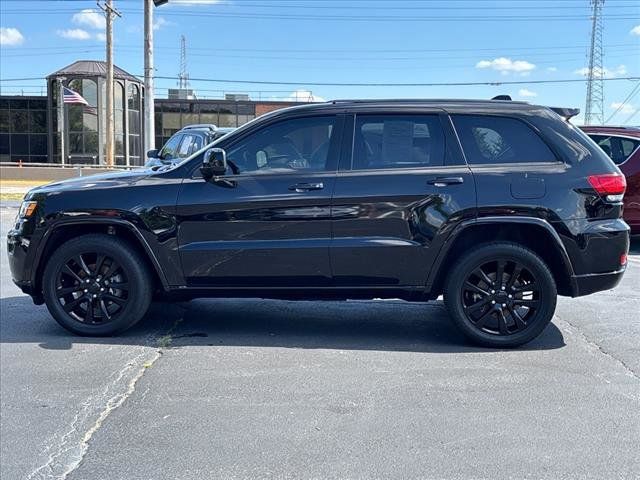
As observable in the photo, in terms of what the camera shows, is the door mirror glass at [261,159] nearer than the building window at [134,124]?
Yes

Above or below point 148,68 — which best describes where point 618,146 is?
below

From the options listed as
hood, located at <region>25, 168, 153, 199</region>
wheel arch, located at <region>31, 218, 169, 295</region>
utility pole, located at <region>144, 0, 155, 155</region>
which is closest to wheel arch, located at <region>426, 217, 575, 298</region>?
wheel arch, located at <region>31, 218, 169, 295</region>

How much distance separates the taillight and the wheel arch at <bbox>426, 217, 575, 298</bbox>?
491 mm

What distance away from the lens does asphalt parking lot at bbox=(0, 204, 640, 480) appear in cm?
352

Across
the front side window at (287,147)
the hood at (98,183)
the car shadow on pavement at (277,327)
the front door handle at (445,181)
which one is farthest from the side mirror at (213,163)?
the front door handle at (445,181)

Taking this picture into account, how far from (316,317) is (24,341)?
2579 mm

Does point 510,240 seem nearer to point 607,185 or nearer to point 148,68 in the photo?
point 607,185

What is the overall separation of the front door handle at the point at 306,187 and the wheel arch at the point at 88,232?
1275 millimetres

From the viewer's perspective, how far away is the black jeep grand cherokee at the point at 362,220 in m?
5.18

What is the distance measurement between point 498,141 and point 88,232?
3.48 m

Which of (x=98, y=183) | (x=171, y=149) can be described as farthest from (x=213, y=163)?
(x=171, y=149)

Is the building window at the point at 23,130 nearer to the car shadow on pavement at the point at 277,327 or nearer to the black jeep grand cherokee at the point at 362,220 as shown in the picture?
the car shadow on pavement at the point at 277,327

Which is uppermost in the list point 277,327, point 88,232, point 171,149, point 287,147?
point 171,149

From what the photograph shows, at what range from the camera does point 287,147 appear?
540cm
